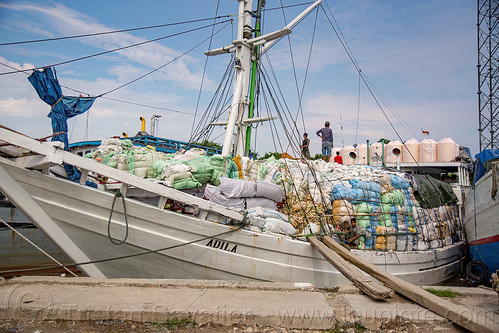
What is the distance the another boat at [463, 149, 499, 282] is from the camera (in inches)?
319

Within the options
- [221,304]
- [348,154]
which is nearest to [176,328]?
[221,304]

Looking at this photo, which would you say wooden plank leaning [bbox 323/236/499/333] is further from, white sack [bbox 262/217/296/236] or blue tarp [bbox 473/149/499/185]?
blue tarp [bbox 473/149/499/185]

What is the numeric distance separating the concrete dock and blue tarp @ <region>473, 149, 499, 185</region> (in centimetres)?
648

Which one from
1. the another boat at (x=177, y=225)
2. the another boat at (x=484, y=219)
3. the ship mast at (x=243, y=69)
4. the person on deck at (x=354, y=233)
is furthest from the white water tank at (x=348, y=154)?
the person on deck at (x=354, y=233)

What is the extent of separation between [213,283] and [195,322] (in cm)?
107

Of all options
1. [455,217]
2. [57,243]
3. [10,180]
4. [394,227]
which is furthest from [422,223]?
[10,180]

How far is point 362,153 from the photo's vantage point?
14414mm

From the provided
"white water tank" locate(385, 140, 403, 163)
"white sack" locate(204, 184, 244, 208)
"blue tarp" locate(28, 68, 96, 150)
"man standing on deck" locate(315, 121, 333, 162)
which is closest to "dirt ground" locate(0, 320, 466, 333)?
"white sack" locate(204, 184, 244, 208)

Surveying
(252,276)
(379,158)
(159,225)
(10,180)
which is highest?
(379,158)

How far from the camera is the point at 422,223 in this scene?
8367 millimetres

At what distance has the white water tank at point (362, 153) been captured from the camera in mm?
14344

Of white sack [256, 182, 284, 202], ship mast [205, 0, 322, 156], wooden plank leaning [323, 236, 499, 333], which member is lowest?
wooden plank leaning [323, 236, 499, 333]

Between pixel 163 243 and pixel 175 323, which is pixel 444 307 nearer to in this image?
pixel 175 323

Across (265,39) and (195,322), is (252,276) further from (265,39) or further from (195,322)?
(265,39)
